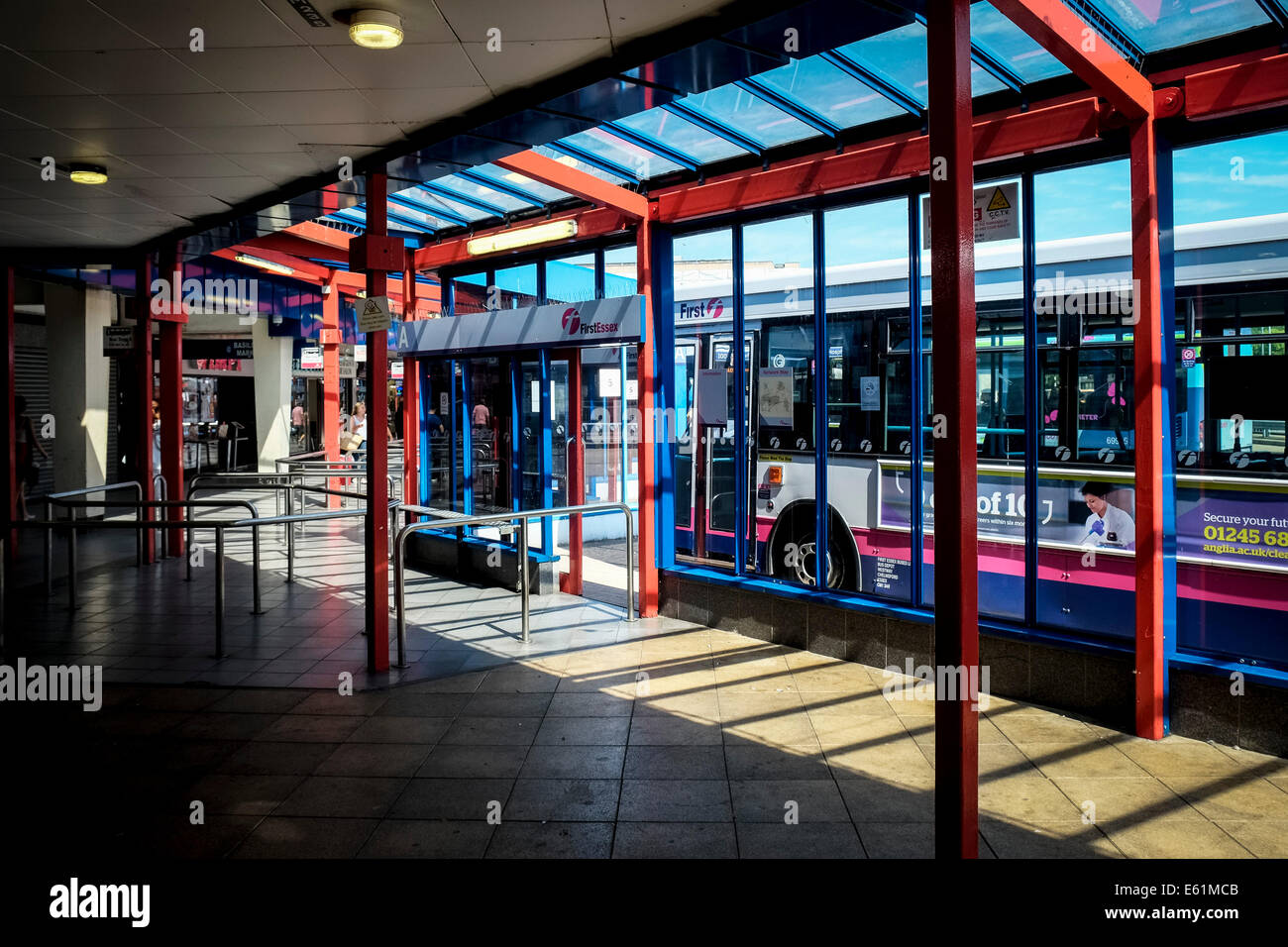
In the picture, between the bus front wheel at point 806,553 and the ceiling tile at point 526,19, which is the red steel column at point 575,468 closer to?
the bus front wheel at point 806,553

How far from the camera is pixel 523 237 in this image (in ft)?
26.8

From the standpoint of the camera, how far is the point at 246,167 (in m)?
6.28

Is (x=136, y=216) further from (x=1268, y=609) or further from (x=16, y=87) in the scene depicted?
(x=1268, y=609)

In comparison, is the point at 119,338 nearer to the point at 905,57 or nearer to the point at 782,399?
the point at 782,399

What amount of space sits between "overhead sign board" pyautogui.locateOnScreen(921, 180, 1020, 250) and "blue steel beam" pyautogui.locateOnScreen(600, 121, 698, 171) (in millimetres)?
1988

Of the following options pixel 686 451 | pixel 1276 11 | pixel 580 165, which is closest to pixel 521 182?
pixel 580 165

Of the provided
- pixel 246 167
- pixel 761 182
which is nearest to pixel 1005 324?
pixel 761 182

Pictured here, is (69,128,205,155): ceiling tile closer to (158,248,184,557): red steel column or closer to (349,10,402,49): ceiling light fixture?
(349,10,402,49): ceiling light fixture

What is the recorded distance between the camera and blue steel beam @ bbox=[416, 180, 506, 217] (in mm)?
7961

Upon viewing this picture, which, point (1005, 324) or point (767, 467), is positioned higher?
point (1005, 324)

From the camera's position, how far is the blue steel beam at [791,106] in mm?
5418

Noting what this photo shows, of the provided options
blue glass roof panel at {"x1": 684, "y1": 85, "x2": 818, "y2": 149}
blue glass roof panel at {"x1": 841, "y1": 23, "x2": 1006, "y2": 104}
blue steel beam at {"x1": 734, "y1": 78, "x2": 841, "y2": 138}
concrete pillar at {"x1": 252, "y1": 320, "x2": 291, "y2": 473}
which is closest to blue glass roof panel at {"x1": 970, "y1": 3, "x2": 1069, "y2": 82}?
blue glass roof panel at {"x1": 841, "y1": 23, "x2": 1006, "y2": 104}

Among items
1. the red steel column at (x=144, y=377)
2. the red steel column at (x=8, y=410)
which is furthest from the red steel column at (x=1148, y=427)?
the red steel column at (x=8, y=410)
